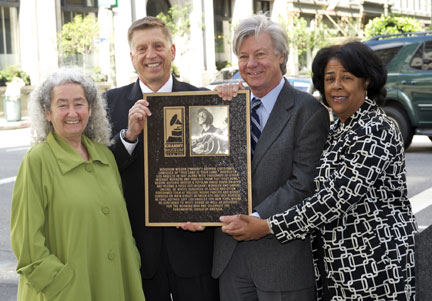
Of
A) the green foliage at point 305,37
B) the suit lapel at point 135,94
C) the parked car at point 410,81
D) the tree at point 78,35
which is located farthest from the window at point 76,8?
the suit lapel at point 135,94

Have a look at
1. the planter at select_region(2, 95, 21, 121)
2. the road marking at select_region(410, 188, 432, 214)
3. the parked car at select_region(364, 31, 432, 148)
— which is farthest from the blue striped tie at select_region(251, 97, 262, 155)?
the planter at select_region(2, 95, 21, 121)

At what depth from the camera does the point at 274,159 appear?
3.27 metres

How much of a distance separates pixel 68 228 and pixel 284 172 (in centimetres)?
108

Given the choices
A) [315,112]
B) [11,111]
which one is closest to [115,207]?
[315,112]

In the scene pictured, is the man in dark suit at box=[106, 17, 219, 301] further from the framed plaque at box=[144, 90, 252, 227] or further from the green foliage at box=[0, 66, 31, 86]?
the green foliage at box=[0, 66, 31, 86]

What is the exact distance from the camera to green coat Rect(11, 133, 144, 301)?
10.0 ft

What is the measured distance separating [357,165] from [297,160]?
427 mm

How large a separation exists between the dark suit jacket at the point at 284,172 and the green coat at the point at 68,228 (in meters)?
0.68

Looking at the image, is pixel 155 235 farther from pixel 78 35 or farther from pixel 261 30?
pixel 78 35

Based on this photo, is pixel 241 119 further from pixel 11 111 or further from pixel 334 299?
pixel 11 111

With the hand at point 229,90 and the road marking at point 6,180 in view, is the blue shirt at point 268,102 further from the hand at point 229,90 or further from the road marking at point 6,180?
the road marking at point 6,180

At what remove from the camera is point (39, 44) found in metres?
30.8

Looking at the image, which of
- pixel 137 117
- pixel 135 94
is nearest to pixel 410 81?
pixel 135 94

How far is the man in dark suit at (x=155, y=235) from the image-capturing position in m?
3.68
